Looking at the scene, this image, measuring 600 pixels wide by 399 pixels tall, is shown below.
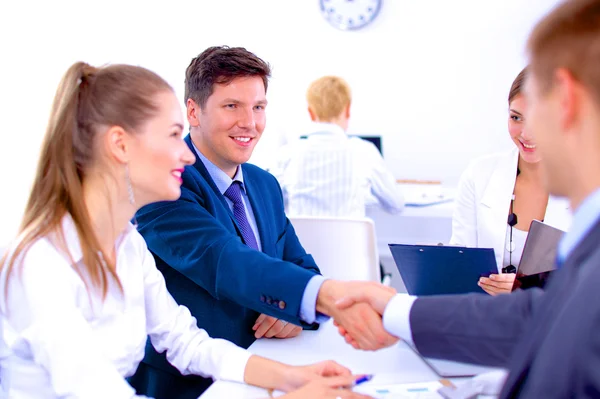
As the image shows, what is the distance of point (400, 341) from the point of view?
1.51m

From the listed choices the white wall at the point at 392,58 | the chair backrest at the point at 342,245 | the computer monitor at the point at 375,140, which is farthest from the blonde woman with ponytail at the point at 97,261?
the computer monitor at the point at 375,140

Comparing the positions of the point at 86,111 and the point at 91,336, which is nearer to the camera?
the point at 91,336

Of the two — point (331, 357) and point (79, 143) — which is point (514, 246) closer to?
point (331, 357)

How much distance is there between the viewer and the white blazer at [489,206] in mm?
2178

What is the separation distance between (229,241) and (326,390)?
20.8 inches

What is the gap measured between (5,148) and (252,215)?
1898 mm

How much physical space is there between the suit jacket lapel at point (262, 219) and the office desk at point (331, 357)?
357 mm

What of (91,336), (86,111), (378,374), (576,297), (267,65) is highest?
(267,65)

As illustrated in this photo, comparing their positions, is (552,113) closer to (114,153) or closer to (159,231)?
(114,153)

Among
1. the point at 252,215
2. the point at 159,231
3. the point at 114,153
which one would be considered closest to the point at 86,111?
the point at 114,153

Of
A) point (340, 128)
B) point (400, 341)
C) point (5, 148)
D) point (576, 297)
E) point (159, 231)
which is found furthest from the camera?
point (340, 128)

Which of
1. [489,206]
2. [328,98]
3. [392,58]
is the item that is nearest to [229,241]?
[489,206]

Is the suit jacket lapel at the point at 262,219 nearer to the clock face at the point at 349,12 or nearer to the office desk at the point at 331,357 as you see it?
the office desk at the point at 331,357

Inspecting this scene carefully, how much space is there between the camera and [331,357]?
4.80 ft
